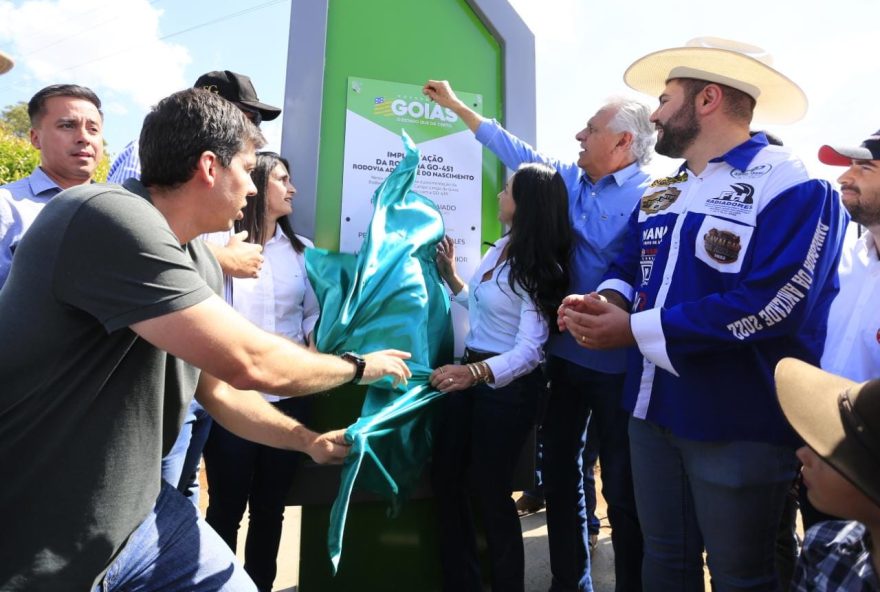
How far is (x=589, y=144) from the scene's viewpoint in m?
3.43

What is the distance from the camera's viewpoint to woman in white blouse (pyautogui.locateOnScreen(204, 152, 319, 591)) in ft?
9.80

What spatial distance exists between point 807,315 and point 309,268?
2147 mm

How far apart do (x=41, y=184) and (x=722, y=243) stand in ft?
9.58

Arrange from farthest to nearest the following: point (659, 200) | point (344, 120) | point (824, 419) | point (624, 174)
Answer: point (344, 120) → point (624, 174) → point (659, 200) → point (824, 419)

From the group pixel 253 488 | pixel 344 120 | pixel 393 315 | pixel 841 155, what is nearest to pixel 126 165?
pixel 344 120

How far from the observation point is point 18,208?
9.14ft

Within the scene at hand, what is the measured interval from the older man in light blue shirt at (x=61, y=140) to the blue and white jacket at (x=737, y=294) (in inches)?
105

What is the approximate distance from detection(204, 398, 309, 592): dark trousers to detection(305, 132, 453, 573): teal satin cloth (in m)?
0.36

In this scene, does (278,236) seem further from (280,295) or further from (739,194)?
(739,194)

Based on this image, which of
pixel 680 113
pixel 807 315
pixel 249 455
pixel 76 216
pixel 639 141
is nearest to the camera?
pixel 76 216

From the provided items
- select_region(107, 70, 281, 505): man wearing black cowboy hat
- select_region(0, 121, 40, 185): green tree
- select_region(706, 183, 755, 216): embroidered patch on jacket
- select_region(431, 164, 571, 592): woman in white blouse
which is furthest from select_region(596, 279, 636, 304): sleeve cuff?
select_region(0, 121, 40, 185): green tree

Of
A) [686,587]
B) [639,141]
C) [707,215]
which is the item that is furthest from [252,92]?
[686,587]

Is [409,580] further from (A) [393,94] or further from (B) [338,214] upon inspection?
(A) [393,94]

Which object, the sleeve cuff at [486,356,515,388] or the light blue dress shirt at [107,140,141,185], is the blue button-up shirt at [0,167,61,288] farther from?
the sleeve cuff at [486,356,515,388]
